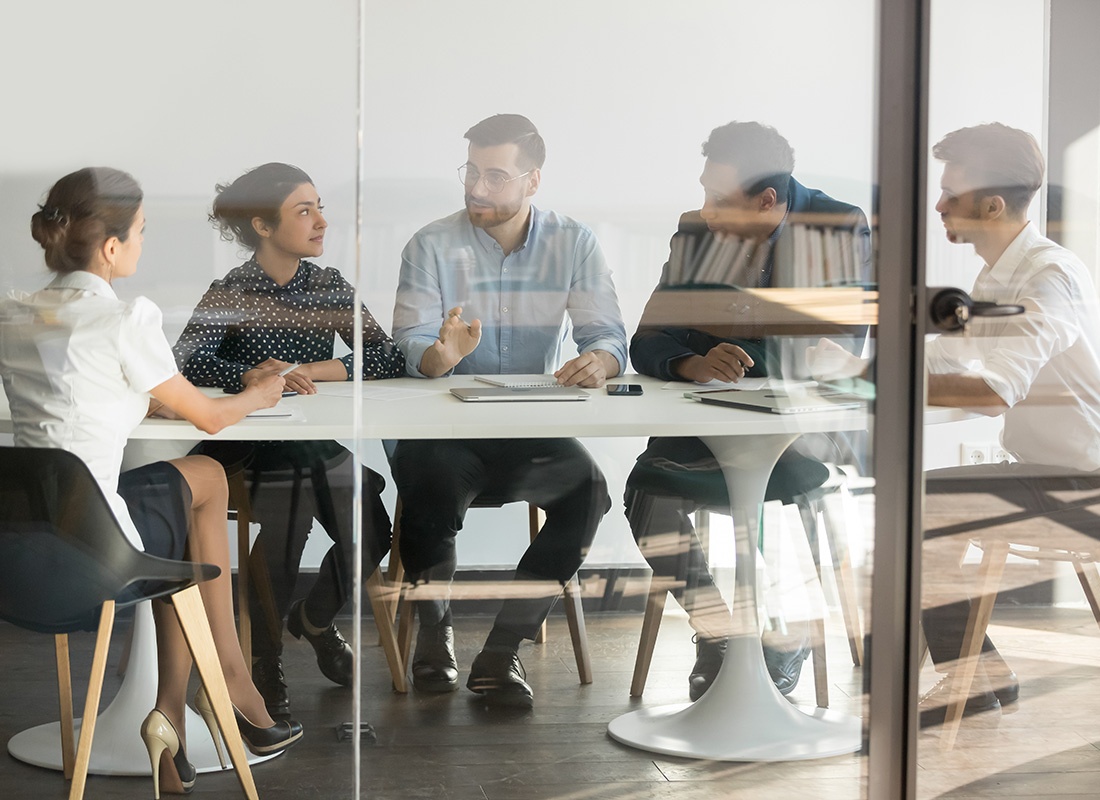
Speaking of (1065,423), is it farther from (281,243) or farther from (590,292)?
(281,243)

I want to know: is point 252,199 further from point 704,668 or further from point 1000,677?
point 1000,677

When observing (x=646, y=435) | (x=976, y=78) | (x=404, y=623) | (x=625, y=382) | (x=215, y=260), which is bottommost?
(x=404, y=623)

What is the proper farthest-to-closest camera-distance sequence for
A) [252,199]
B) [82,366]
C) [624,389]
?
1. [624,389]
2. [252,199]
3. [82,366]

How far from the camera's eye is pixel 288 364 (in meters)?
2.13

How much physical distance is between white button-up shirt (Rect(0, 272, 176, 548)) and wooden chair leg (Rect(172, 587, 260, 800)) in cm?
23

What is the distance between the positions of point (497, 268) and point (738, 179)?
505 mm

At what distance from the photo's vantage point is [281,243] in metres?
2.12

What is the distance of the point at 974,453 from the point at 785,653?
0.56 m

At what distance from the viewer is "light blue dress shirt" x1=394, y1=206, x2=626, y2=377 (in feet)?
7.11

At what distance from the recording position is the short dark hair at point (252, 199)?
6.88 ft

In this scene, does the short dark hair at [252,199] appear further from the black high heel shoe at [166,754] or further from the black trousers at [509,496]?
the black high heel shoe at [166,754]

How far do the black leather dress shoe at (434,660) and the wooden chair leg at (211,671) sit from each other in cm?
34

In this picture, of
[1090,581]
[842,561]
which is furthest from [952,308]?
[1090,581]

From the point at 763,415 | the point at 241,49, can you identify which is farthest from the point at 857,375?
the point at 241,49
